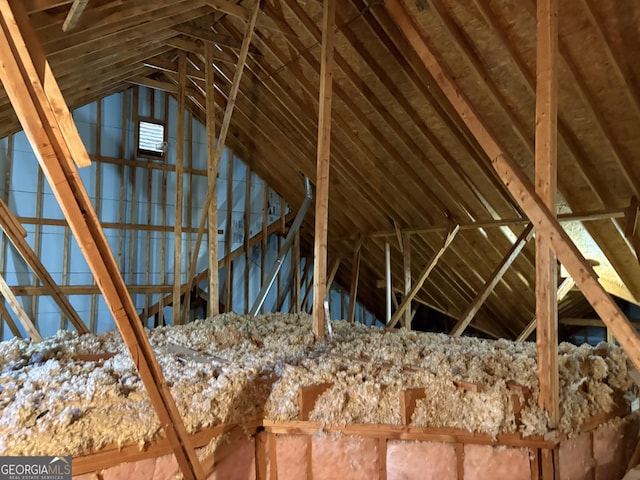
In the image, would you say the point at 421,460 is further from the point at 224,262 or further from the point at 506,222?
the point at 224,262

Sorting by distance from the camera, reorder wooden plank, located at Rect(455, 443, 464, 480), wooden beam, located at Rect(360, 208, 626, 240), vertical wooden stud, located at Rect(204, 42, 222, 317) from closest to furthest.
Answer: wooden plank, located at Rect(455, 443, 464, 480) → wooden beam, located at Rect(360, 208, 626, 240) → vertical wooden stud, located at Rect(204, 42, 222, 317)

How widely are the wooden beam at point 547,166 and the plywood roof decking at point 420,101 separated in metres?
1.03

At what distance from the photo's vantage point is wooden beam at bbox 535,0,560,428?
8.15 ft

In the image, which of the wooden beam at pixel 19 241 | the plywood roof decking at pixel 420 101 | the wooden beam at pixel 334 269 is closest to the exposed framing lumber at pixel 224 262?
the wooden beam at pixel 334 269

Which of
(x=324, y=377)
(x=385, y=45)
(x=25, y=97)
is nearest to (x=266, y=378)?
(x=324, y=377)

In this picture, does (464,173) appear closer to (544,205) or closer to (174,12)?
(544,205)

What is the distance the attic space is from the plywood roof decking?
0.03 metres

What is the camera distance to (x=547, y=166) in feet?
8.15

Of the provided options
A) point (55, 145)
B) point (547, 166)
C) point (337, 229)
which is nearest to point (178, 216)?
point (337, 229)

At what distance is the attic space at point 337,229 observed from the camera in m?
2.41

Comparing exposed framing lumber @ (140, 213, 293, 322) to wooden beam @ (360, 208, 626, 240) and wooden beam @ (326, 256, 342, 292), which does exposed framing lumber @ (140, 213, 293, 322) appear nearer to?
wooden beam @ (326, 256, 342, 292)

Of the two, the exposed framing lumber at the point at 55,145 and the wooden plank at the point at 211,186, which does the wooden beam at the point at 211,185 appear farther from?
the exposed framing lumber at the point at 55,145

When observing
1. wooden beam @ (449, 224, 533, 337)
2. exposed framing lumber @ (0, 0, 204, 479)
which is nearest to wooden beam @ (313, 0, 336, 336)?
exposed framing lumber @ (0, 0, 204, 479)

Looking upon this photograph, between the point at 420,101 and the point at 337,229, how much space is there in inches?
142
